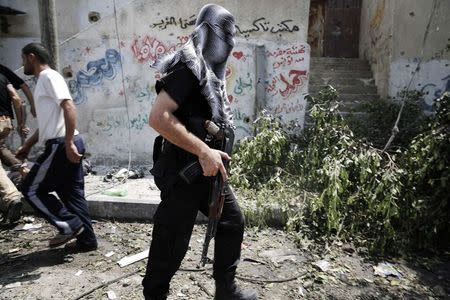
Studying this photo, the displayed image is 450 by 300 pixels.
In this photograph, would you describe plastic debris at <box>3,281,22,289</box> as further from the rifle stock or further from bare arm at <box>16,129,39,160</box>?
the rifle stock

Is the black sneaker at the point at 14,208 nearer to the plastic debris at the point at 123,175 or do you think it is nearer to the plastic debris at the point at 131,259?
the plastic debris at the point at 131,259

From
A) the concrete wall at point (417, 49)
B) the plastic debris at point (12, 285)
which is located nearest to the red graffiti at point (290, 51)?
the concrete wall at point (417, 49)

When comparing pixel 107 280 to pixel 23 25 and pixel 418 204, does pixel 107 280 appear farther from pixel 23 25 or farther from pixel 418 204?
pixel 23 25

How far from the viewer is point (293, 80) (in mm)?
5332

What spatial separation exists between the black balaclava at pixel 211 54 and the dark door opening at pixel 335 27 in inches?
334

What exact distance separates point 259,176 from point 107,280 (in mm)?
2058

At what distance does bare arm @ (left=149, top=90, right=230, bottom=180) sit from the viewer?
1.65 metres

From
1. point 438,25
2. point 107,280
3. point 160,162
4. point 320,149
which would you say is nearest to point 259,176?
point 320,149

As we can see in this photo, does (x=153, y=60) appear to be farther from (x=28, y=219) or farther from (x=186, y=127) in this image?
(x=186, y=127)

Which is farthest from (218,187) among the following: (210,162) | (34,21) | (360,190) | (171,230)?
(34,21)

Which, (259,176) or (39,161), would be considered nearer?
(39,161)

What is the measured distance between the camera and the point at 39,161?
2.70 meters

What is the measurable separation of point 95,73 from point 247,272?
12.9 ft

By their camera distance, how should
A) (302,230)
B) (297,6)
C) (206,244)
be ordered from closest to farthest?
(206,244) → (302,230) → (297,6)
